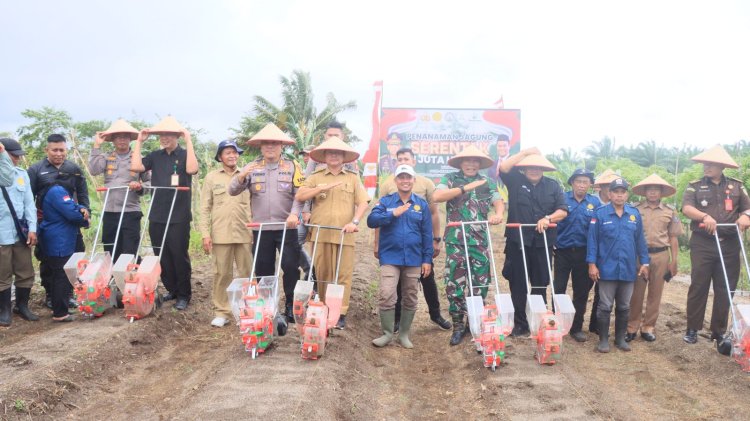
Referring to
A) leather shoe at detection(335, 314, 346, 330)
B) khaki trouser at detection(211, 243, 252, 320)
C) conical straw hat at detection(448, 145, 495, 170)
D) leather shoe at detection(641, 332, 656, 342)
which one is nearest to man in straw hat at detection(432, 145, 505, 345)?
conical straw hat at detection(448, 145, 495, 170)

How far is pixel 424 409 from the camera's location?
178 inches

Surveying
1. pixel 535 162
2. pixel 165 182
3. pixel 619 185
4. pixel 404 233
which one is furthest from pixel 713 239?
pixel 165 182

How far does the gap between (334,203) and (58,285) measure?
3087mm

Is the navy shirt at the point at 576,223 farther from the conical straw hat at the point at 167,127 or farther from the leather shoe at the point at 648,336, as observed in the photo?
the conical straw hat at the point at 167,127

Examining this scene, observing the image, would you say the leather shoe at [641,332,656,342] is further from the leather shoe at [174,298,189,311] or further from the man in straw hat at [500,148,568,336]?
the leather shoe at [174,298,189,311]

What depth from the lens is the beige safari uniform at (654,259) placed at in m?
6.36

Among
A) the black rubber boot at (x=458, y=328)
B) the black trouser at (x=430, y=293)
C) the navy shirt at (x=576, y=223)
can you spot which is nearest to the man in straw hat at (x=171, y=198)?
the black trouser at (x=430, y=293)

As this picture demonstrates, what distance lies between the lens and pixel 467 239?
5984 millimetres

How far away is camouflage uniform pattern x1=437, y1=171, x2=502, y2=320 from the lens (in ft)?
19.6

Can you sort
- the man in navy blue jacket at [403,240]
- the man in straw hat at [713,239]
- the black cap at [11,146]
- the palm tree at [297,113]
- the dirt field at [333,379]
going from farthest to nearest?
1. the palm tree at [297,113]
2. the black cap at [11,146]
3. the man in straw hat at [713,239]
4. the man in navy blue jacket at [403,240]
5. the dirt field at [333,379]

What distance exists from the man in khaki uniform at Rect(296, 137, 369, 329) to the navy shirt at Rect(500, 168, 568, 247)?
1.50 meters

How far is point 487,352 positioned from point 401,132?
10.5 metres

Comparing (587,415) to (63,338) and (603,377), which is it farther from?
(63,338)

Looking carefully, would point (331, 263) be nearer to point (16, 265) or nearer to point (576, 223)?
point (576, 223)
